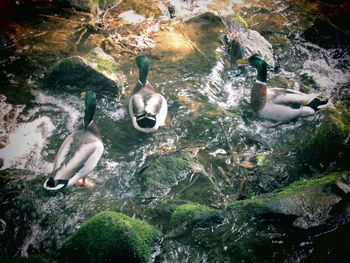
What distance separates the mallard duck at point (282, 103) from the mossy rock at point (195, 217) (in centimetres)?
216

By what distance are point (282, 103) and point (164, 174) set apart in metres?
2.04

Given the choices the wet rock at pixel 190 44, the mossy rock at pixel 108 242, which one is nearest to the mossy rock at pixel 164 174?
→ the mossy rock at pixel 108 242

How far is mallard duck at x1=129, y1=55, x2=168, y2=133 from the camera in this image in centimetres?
524

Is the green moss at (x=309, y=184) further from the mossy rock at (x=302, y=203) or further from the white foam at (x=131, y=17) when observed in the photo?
the white foam at (x=131, y=17)

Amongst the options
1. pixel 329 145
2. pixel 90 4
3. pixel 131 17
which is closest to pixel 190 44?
pixel 131 17

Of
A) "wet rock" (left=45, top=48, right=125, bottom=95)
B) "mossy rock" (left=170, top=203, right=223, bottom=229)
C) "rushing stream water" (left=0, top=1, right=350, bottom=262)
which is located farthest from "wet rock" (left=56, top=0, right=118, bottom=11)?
"mossy rock" (left=170, top=203, right=223, bottom=229)

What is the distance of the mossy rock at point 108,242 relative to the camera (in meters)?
3.59

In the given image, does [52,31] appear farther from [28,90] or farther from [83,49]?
[28,90]

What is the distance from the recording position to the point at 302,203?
3869 mm

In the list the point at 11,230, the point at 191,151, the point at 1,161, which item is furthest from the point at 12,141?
the point at 191,151

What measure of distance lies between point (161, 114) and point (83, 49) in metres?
2.24

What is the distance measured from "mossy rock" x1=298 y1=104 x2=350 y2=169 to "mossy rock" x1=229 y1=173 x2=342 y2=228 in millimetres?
633

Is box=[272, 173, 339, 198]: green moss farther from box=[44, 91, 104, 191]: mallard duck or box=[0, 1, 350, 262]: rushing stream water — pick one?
box=[44, 91, 104, 191]: mallard duck

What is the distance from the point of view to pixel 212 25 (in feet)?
24.7
